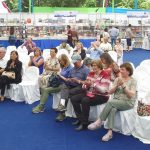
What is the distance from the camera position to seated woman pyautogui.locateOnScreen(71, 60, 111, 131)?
18.8 ft

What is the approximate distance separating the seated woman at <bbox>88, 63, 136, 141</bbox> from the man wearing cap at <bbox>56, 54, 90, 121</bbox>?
86cm

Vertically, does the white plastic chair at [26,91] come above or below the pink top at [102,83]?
below

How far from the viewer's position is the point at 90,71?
6.16 m

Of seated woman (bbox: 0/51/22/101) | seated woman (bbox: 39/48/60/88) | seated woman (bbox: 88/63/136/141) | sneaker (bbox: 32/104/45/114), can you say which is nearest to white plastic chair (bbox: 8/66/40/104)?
seated woman (bbox: 0/51/22/101)

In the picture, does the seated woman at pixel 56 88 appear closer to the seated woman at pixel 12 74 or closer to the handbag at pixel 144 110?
the seated woman at pixel 12 74

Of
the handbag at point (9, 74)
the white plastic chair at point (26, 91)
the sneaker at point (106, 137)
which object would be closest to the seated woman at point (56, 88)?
the white plastic chair at point (26, 91)

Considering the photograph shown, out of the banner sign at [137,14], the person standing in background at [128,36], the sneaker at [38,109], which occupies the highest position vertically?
the banner sign at [137,14]

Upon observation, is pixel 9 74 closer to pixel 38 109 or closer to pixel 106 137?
pixel 38 109

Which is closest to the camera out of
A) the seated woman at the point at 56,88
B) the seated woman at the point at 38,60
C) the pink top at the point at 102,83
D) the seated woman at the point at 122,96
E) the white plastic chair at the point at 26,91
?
the seated woman at the point at 122,96

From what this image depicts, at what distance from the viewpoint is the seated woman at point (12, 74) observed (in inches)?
299

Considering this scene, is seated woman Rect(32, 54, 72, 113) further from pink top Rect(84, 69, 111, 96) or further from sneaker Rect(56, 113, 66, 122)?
pink top Rect(84, 69, 111, 96)

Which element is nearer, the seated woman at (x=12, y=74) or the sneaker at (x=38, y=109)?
the sneaker at (x=38, y=109)

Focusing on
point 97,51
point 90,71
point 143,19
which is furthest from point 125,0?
point 90,71

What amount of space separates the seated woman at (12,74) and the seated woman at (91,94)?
2.13 m
